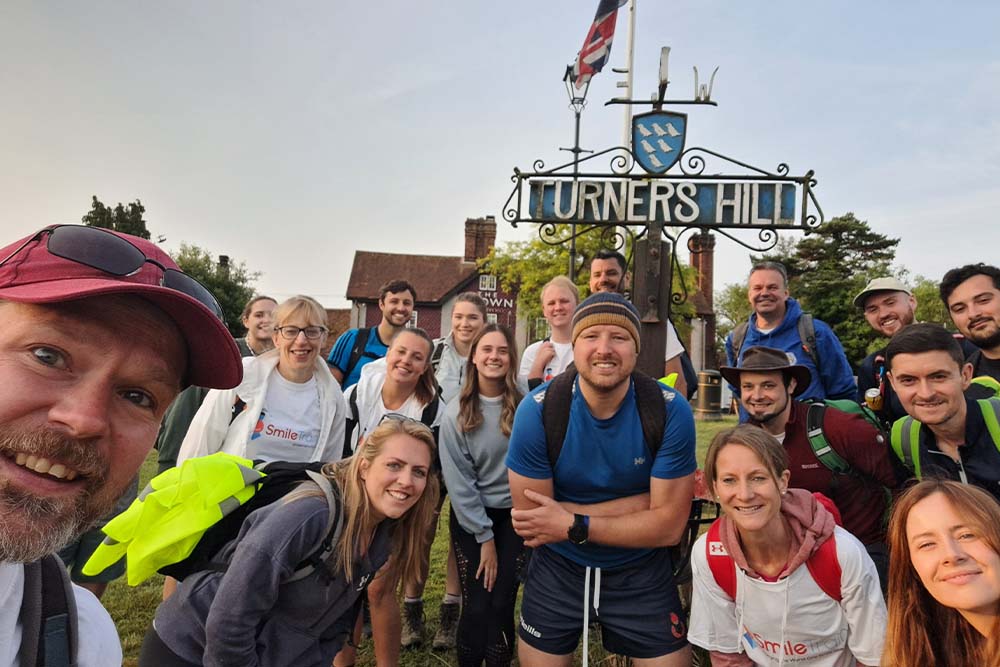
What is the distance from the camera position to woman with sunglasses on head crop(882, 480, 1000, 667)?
6.72 feet

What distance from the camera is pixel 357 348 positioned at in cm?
484

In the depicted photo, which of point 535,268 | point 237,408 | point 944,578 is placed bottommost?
point 944,578

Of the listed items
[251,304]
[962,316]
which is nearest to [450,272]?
[251,304]

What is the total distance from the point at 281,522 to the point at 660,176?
12.6 feet

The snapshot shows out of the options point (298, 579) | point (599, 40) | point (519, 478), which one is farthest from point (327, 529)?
point (599, 40)

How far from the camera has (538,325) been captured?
26984mm

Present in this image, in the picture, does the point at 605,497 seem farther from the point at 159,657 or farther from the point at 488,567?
the point at 159,657

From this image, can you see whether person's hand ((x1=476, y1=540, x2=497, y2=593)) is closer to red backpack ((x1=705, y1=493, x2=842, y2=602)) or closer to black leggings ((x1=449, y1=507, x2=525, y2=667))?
black leggings ((x1=449, y1=507, x2=525, y2=667))

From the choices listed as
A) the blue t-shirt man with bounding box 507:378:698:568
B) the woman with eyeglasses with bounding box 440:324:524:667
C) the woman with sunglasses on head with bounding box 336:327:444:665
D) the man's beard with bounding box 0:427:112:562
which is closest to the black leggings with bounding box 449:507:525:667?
the woman with eyeglasses with bounding box 440:324:524:667

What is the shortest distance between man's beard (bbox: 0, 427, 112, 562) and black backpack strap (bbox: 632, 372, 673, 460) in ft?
7.68

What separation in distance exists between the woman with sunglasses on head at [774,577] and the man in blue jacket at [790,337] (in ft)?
4.20

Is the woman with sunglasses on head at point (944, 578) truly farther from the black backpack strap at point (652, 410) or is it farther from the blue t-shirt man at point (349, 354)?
the blue t-shirt man at point (349, 354)

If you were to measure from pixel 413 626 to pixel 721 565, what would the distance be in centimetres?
247

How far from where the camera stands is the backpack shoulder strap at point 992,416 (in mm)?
2670
